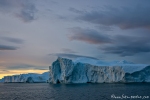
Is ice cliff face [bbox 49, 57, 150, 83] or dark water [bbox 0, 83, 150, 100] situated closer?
dark water [bbox 0, 83, 150, 100]

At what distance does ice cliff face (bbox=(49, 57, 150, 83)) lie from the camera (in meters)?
63.7

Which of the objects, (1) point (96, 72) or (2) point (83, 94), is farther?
(1) point (96, 72)

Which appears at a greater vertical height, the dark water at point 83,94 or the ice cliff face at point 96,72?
the ice cliff face at point 96,72

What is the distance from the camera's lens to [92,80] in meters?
72.4

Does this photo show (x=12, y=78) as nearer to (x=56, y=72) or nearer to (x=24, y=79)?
(x=24, y=79)

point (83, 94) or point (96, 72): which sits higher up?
point (96, 72)

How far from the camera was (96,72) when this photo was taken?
69625 millimetres

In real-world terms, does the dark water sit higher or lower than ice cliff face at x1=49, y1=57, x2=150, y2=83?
lower

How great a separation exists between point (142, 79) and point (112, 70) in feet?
36.4

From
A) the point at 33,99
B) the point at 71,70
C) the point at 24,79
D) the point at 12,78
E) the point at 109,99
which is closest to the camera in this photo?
the point at 109,99

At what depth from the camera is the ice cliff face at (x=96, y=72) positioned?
6366cm

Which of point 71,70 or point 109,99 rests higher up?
point 71,70

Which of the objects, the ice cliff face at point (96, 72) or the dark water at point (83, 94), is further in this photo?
the ice cliff face at point (96, 72)

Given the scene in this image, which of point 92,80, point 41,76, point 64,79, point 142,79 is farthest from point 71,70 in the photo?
point 41,76
